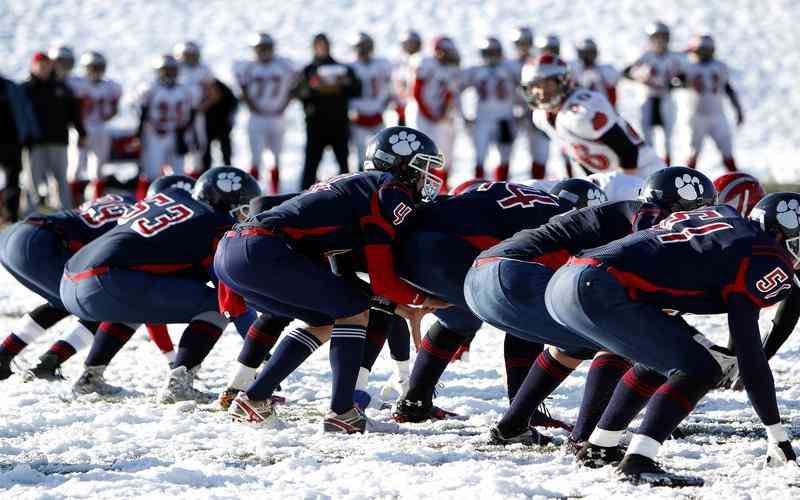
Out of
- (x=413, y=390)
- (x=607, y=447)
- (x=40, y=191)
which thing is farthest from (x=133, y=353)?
(x=40, y=191)

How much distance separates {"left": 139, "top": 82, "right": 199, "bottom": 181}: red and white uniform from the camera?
1318 centimetres

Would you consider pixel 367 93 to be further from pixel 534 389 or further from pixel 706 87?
pixel 534 389

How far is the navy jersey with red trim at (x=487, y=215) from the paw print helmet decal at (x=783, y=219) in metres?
1.01

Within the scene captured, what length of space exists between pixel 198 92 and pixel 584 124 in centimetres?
644

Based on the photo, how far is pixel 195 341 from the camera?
586cm

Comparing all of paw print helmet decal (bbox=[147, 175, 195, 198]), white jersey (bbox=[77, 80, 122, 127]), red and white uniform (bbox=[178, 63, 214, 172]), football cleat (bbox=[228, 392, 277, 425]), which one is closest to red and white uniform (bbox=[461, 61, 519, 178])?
red and white uniform (bbox=[178, 63, 214, 172])

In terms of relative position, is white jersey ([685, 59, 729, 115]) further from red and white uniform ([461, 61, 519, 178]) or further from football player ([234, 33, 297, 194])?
football player ([234, 33, 297, 194])

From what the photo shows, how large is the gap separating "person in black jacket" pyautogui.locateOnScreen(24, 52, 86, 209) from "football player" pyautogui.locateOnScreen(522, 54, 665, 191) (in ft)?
18.8

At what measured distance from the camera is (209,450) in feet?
15.9

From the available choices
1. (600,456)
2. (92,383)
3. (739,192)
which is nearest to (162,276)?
(92,383)

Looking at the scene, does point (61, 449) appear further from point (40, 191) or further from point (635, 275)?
point (40, 191)

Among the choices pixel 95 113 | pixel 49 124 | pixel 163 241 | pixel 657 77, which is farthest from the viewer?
pixel 95 113

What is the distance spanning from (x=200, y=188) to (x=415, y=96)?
7333 mm

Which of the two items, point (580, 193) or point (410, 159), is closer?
point (410, 159)
